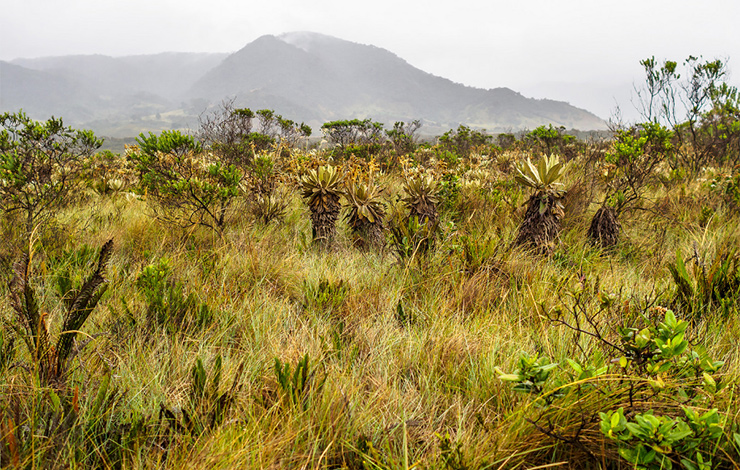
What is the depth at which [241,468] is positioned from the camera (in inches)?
47.7

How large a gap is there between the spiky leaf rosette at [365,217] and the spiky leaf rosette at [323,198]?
18cm

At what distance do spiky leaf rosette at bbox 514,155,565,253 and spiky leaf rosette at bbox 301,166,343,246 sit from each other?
201 cm

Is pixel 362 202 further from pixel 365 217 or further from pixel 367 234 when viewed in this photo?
pixel 367 234

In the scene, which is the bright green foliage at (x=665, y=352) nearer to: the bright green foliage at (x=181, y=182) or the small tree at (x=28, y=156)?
the bright green foliage at (x=181, y=182)

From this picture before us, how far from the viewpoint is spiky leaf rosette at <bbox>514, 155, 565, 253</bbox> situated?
351 centimetres

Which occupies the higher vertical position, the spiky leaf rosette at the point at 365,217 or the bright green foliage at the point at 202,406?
the spiky leaf rosette at the point at 365,217

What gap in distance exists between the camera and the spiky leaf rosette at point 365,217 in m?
4.08

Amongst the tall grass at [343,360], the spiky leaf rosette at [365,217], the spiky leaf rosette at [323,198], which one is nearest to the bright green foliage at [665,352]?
the tall grass at [343,360]

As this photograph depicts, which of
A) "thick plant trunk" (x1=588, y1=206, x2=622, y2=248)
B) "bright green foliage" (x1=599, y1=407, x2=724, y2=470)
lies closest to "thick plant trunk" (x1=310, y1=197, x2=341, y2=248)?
"thick plant trunk" (x1=588, y1=206, x2=622, y2=248)

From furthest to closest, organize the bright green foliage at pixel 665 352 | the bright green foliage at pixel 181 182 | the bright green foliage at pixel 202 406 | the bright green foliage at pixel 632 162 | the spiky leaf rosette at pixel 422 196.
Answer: the bright green foliage at pixel 632 162 → the bright green foliage at pixel 181 182 → the spiky leaf rosette at pixel 422 196 → the bright green foliage at pixel 202 406 → the bright green foliage at pixel 665 352

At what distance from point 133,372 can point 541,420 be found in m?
1.86

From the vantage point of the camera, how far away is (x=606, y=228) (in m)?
3.84

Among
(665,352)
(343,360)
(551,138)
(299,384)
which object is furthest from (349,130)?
(665,352)

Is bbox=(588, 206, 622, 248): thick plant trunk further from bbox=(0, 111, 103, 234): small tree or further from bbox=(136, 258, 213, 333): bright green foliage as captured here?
bbox=(0, 111, 103, 234): small tree
